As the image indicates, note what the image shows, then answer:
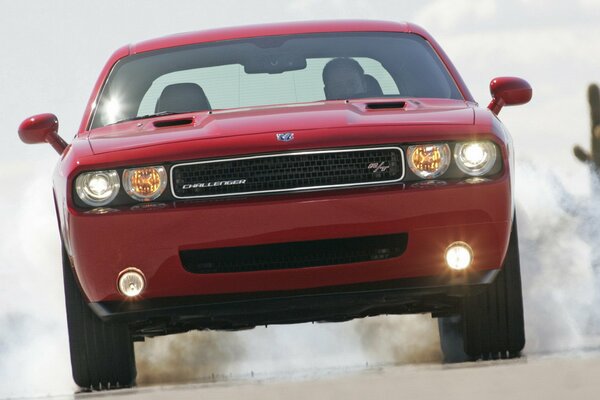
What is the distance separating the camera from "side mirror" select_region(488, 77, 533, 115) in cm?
782

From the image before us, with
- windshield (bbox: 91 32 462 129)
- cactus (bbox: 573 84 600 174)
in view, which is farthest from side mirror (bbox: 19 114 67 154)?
cactus (bbox: 573 84 600 174)

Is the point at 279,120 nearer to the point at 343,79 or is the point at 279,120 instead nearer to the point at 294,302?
the point at 294,302

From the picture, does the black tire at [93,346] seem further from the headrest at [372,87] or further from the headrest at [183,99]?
the headrest at [372,87]

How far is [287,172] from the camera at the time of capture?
6324mm

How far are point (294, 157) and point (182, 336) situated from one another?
390 cm

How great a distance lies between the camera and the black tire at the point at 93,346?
22.3 feet

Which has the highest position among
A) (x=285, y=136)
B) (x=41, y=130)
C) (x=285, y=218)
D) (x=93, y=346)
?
(x=41, y=130)

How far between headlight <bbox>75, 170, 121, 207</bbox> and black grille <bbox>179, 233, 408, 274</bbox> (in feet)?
1.22

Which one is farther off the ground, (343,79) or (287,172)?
(343,79)

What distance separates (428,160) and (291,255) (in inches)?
24.9

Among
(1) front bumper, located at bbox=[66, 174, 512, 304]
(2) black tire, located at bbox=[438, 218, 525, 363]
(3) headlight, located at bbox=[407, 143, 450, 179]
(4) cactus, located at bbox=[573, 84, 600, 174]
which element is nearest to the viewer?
(1) front bumper, located at bbox=[66, 174, 512, 304]

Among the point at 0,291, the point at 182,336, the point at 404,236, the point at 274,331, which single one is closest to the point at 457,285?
the point at 404,236

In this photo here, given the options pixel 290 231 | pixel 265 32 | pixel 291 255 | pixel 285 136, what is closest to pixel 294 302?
pixel 291 255

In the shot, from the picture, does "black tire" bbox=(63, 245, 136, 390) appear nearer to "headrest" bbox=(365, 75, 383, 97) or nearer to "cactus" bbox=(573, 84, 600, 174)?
"headrest" bbox=(365, 75, 383, 97)
